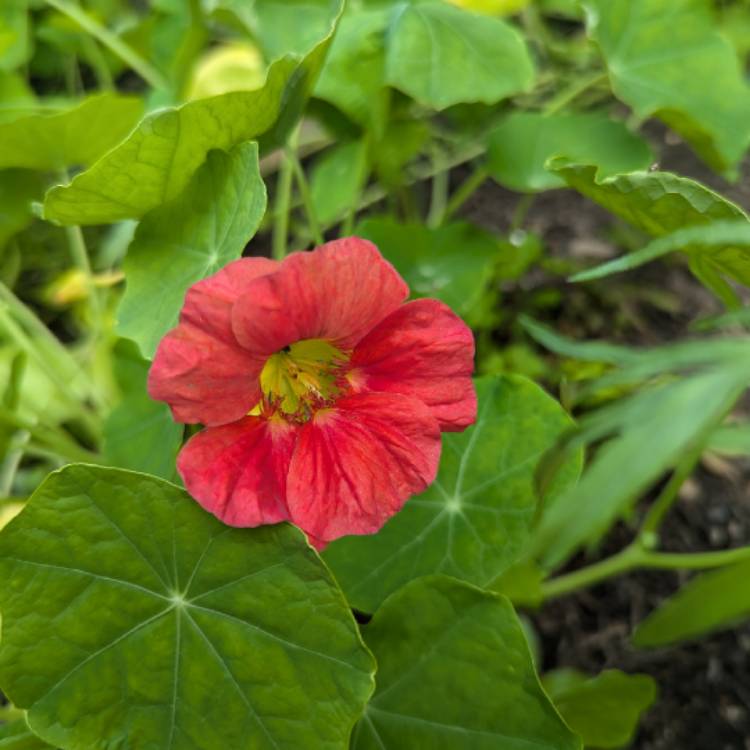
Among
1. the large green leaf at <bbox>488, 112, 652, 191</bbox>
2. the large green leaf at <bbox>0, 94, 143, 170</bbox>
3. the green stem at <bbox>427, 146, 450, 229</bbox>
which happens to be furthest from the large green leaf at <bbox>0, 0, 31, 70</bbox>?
the large green leaf at <bbox>488, 112, 652, 191</bbox>

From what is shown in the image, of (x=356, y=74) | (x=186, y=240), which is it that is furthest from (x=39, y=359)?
(x=356, y=74)

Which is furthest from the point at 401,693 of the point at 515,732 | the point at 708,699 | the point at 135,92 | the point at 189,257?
the point at 135,92

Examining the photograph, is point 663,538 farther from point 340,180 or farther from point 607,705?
point 340,180

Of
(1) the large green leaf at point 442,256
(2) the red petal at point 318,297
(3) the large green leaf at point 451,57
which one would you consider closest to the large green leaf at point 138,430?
(2) the red petal at point 318,297

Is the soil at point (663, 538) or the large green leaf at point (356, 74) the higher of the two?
the large green leaf at point (356, 74)

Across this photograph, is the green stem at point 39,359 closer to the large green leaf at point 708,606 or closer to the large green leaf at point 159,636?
the large green leaf at point 159,636

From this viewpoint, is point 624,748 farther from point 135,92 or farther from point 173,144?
point 135,92

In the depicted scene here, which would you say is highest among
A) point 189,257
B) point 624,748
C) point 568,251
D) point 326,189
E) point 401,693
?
point 189,257
